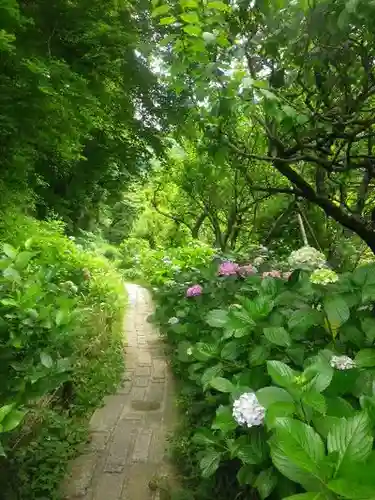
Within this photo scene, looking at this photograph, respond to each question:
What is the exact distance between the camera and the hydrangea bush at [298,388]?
895 millimetres

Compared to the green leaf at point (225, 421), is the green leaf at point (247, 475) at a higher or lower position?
lower

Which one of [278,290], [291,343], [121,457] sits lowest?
[121,457]

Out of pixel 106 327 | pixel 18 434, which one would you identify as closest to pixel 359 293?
pixel 18 434

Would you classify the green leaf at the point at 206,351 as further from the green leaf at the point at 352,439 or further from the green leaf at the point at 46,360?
the green leaf at the point at 352,439

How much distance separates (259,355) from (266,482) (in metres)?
0.46

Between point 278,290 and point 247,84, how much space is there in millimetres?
886

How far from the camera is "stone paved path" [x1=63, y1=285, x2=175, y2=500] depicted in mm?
2672

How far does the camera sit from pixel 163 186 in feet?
47.0

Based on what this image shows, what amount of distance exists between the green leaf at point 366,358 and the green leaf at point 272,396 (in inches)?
14.2

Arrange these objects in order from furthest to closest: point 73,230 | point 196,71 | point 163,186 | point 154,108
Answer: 1. point 163,186
2. point 73,230
3. point 154,108
4. point 196,71

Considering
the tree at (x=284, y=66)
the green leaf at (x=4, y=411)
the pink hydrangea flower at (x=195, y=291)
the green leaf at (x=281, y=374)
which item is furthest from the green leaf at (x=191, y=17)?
the pink hydrangea flower at (x=195, y=291)

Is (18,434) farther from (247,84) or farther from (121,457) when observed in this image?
(247,84)

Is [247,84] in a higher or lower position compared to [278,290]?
higher

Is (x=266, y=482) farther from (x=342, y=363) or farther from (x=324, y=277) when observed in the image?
(x=324, y=277)
